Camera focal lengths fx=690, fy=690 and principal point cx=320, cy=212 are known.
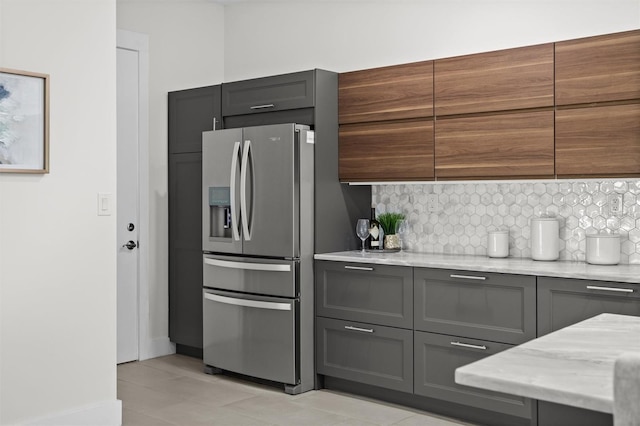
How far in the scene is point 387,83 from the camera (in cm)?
443

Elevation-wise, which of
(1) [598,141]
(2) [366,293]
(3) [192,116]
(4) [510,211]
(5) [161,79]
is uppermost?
(5) [161,79]

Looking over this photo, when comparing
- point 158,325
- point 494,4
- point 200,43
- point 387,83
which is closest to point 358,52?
point 387,83

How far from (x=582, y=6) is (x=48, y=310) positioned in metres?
3.39

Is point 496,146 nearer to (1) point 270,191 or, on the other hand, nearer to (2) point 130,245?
(1) point 270,191

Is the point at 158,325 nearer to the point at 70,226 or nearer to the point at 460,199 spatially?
the point at 70,226

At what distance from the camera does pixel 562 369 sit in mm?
1604

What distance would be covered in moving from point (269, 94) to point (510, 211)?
181cm

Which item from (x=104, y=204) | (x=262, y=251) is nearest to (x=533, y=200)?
(x=262, y=251)

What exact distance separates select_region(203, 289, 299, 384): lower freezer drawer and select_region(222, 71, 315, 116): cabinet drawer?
51.4 inches

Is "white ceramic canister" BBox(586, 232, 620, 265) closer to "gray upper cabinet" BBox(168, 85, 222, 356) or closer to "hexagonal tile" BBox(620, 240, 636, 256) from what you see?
"hexagonal tile" BBox(620, 240, 636, 256)

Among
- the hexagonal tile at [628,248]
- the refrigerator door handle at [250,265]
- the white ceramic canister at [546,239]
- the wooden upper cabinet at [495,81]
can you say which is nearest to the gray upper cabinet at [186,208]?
the refrigerator door handle at [250,265]

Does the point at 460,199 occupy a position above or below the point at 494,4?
below

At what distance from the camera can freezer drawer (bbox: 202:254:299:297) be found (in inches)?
174

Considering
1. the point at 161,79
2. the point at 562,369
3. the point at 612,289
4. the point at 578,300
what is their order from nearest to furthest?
the point at 562,369, the point at 612,289, the point at 578,300, the point at 161,79
